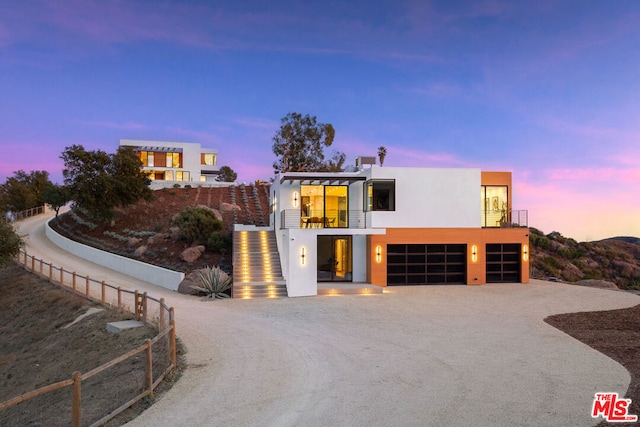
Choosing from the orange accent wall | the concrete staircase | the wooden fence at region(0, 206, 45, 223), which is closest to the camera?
the concrete staircase

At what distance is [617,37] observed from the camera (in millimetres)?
20828

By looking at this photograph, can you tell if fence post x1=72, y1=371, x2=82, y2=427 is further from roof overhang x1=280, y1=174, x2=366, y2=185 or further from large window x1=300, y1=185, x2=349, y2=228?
large window x1=300, y1=185, x2=349, y2=228

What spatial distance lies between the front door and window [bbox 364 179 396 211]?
87.1 inches

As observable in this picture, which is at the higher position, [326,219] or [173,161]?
[173,161]

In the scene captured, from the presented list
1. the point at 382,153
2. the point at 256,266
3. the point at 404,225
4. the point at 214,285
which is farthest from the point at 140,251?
the point at 404,225

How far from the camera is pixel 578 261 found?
41.3m

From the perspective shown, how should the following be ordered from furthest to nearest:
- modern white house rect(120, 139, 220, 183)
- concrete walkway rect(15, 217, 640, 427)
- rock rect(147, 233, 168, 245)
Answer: modern white house rect(120, 139, 220, 183)
rock rect(147, 233, 168, 245)
concrete walkway rect(15, 217, 640, 427)

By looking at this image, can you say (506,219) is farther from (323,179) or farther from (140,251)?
(140,251)

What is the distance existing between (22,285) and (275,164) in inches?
1387

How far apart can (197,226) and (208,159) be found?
A: 4962cm

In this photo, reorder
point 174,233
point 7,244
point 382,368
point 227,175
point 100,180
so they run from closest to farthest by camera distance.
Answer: point 382,368 < point 7,244 < point 174,233 < point 100,180 < point 227,175

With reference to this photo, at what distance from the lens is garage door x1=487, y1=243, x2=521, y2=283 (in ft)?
77.7

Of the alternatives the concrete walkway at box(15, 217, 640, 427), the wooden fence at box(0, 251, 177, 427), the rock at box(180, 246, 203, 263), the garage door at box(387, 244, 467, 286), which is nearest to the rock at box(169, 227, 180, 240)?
the rock at box(180, 246, 203, 263)

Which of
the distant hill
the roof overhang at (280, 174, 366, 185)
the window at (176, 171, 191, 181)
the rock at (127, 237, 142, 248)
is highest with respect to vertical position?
the window at (176, 171, 191, 181)
